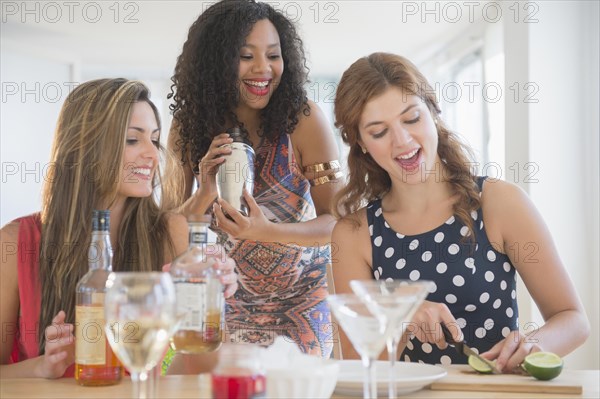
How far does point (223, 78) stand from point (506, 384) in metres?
1.38

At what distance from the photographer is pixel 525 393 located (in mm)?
1319

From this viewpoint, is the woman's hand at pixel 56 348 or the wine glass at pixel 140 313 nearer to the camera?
the wine glass at pixel 140 313

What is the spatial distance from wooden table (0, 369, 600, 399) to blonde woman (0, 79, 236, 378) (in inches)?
15.3

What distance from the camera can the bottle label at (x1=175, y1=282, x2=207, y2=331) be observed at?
52.3 inches

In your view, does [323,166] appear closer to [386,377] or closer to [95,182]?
[95,182]

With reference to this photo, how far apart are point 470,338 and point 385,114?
0.60 meters

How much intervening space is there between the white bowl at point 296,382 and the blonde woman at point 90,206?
87 centimetres

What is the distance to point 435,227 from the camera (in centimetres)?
214

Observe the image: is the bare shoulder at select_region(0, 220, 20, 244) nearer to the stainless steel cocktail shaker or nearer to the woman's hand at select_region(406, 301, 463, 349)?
the stainless steel cocktail shaker

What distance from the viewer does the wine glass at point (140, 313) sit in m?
1.00

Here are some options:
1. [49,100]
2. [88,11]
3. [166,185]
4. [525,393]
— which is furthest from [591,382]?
[49,100]

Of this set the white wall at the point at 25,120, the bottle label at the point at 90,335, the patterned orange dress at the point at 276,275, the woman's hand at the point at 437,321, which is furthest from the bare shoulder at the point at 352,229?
the white wall at the point at 25,120

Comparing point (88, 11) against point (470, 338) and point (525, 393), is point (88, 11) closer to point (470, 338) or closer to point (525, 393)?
point (470, 338)

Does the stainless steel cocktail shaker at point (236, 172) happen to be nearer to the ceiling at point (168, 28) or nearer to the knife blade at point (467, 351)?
→ the knife blade at point (467, 351)
